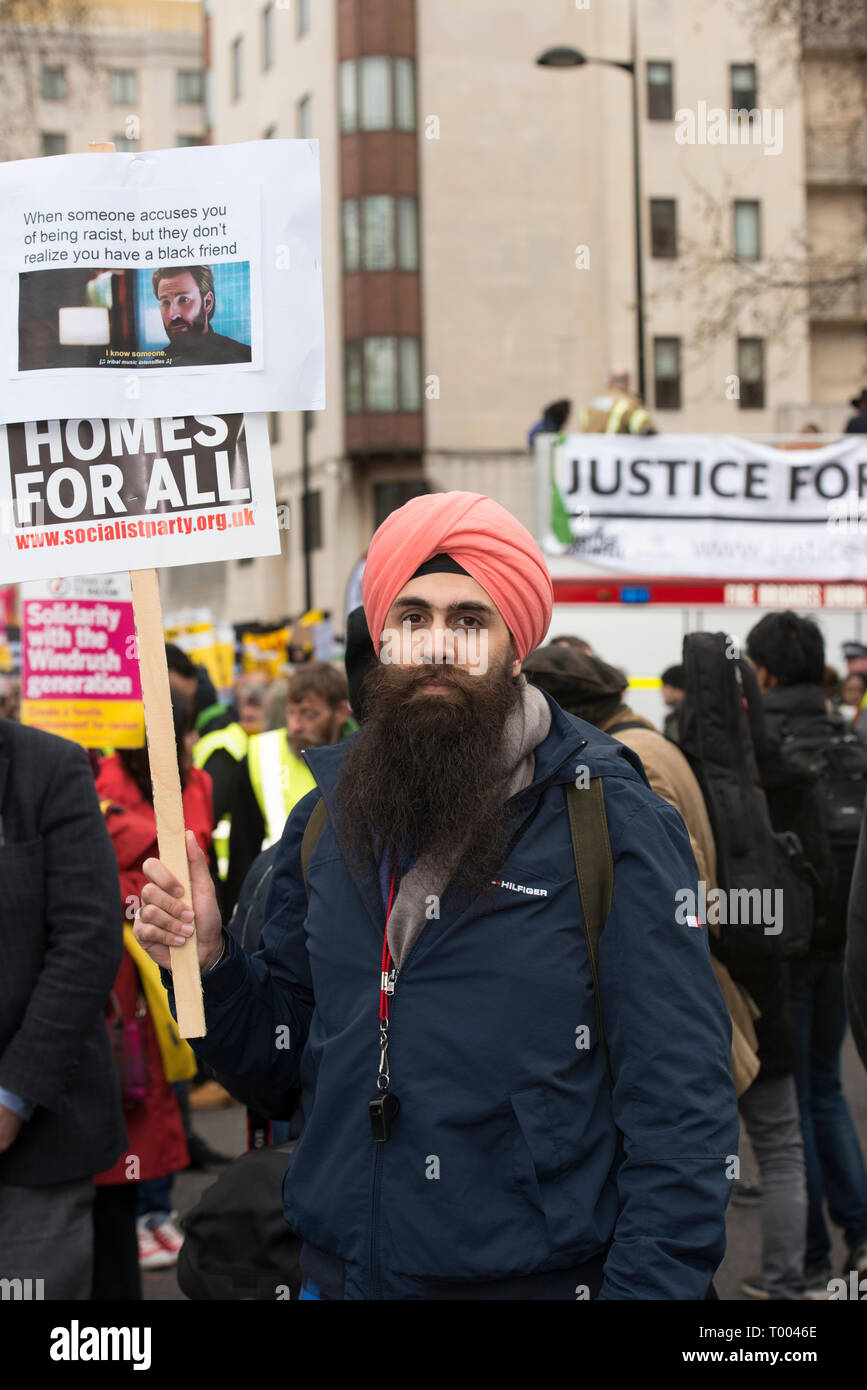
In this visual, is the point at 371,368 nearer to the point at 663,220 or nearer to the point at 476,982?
the point at 663,220

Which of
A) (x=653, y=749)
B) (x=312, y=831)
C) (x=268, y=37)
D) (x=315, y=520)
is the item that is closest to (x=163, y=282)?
(x=312, y=831)

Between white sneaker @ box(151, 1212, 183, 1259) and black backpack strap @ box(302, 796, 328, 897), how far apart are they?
12.2 feet

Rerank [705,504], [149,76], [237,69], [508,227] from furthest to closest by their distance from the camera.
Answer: [149,76] → [237,69] → [508,227] → [705,504]

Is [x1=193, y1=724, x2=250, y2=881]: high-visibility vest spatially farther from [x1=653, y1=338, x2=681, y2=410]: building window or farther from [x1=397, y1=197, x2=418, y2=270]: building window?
[x1=653, y1=338, x2=681, y2=410]: building window

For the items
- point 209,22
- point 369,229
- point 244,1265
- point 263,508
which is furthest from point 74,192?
point 209,22

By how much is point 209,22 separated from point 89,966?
46.5m

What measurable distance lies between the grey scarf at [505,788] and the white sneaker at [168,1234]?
3924 mm

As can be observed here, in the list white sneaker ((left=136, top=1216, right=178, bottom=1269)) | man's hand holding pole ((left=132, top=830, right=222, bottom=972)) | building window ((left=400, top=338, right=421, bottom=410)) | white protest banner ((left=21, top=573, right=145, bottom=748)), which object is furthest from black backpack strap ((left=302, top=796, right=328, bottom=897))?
building window ((left=400, top=338, right=421, bottom=410))

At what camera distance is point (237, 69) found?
139 ft

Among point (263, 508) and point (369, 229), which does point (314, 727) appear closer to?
point (263, 508)

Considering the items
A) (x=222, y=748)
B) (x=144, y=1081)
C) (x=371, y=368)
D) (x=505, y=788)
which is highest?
(x=371, y=368)

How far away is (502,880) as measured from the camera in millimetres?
2297

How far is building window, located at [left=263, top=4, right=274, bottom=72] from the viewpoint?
40844 mm

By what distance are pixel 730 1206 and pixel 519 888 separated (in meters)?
4.29
